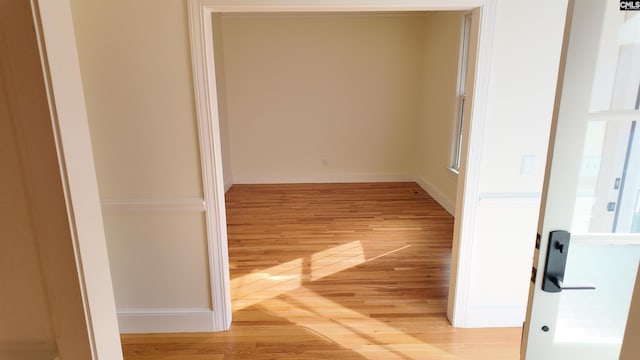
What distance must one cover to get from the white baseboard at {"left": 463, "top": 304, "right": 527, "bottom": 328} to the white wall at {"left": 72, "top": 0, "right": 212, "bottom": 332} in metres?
1.77

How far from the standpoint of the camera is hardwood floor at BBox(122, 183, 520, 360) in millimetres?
2312

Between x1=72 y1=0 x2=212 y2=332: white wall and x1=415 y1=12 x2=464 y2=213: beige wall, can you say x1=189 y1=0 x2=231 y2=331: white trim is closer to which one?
x1=72 y1=0 x2=212 y2=332: white wall

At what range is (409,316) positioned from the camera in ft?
8.64

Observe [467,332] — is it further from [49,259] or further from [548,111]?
[49,259]

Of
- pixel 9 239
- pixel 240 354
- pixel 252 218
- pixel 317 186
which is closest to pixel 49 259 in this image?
pixel 9 239

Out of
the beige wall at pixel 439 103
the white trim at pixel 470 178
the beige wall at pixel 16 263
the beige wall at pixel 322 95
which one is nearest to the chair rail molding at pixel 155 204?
the beige wall at pixel 16 263

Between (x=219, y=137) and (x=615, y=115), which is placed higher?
(x=615, y=115)

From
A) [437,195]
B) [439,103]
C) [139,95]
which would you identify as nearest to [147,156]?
[139,95]

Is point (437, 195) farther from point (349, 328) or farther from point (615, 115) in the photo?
point (615, 115)

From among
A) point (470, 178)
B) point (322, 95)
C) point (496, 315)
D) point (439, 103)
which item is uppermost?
point (322, 95)

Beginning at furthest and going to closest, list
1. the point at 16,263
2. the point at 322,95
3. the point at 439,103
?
the point at 322,95 → the point at 439,103 → the point at 16,263

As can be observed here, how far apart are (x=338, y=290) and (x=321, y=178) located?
3464 millimetres

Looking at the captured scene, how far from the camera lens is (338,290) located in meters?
3.00

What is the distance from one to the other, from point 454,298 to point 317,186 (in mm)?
3842
